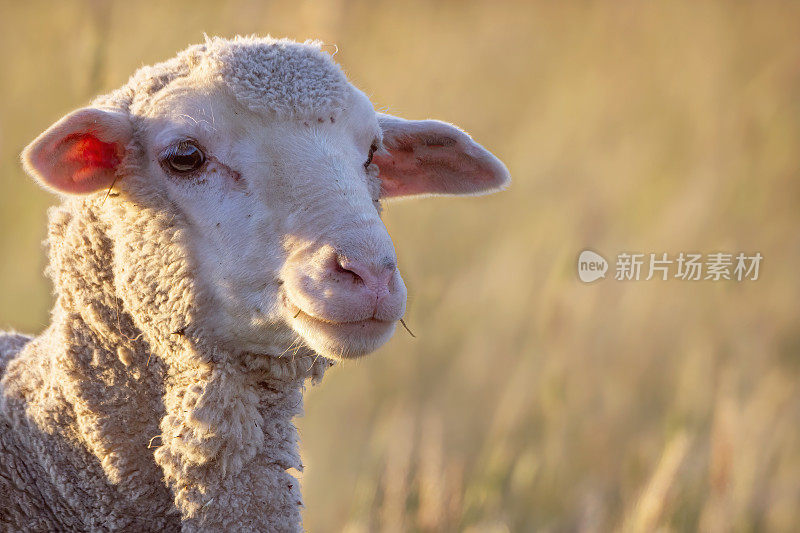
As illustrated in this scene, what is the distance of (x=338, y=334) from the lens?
2.20m

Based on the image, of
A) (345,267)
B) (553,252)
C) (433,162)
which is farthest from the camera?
(553,252)

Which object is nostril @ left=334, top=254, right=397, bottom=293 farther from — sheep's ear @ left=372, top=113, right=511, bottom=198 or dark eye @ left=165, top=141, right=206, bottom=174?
sheep's ear @ left=372, top=113, right=511, bottom=198

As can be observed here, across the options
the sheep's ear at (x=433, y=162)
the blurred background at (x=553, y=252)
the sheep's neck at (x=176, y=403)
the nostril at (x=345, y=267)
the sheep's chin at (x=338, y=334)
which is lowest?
the sheep's neck at (x=176, y=403)

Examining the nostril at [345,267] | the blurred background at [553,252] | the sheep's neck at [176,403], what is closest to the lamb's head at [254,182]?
the nostril at [345,267]

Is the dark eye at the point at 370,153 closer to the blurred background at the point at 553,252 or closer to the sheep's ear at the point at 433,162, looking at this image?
the sheep's ear at the point at 433,162

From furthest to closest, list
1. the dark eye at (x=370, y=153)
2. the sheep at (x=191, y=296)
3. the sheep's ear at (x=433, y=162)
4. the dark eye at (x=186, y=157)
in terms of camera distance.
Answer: the sheep's ear at (x=433, y=162) → the dark eye at (x=370, y=153) → the dark eye at (x=186, y=157) → the sheep at (x=191, y=296)

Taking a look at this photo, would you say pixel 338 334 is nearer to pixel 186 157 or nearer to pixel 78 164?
pixel 186 157

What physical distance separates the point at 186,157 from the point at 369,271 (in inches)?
25.7

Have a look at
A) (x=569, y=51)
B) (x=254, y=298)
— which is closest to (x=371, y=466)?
(x=254, y=298)

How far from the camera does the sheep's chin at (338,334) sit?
7.20ft

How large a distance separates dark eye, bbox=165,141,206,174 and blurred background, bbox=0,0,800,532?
1443mm

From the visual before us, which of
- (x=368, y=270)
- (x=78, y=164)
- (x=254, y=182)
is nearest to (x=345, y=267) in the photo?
(x=368, y=270)

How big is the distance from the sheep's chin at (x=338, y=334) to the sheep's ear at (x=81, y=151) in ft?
2.37

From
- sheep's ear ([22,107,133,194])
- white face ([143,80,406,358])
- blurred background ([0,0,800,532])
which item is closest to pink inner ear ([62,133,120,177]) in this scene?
sheep's ear ([22,107,133,194])
